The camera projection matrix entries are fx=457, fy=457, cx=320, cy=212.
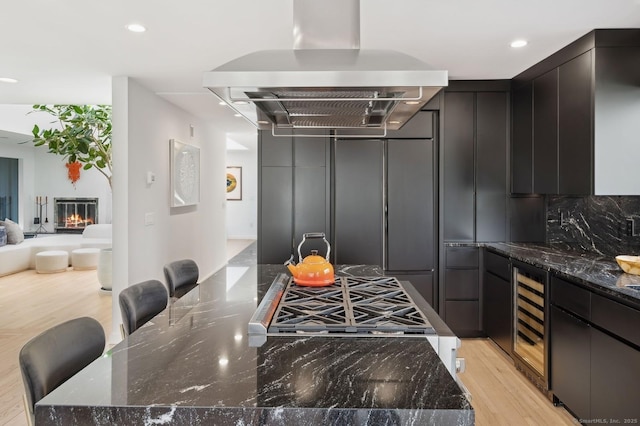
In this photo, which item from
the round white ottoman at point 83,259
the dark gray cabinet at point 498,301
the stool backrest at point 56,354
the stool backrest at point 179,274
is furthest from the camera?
the round white ottoman at point 83,259

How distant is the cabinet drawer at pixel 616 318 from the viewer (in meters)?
2.10

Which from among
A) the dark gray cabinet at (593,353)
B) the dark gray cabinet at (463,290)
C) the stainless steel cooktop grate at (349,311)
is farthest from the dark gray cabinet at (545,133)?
the stainless steel cooktop grate at (349,311)

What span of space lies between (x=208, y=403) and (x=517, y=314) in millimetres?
3082

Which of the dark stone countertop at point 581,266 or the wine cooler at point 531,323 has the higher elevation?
the dark stone countertop at point 581,266

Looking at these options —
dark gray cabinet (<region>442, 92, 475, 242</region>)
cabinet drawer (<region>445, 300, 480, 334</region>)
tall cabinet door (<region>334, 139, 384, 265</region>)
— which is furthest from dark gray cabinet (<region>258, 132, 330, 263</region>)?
cabinet drawer (<region>445, 300, 480, 334</region>)

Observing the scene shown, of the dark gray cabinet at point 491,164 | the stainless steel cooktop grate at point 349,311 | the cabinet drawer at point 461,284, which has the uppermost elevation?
the dark gray cabinet at point 491,164

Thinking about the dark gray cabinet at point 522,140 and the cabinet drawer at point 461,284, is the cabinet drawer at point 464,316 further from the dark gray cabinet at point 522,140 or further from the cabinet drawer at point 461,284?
the dark gray cabinet at point 522,140

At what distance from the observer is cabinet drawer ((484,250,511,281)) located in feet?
12.1

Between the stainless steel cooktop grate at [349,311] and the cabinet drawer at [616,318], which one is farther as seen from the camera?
the cabinet drawer at [616,318]

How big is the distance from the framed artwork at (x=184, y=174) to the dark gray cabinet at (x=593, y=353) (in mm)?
4102

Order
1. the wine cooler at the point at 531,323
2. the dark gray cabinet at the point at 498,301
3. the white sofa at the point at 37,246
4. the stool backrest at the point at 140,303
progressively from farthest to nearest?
the white sofa at the point at 37,246 < the dark gray cabinet at the point at 498,301 < the wine cooler at the point at 531,323 < the stool backrest at the point at 140,303

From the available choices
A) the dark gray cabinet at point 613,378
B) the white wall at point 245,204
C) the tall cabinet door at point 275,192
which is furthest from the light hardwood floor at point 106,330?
the white wall at point 245,204

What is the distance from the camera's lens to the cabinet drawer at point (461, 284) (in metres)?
4.23

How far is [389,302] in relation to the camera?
1.96 metres
